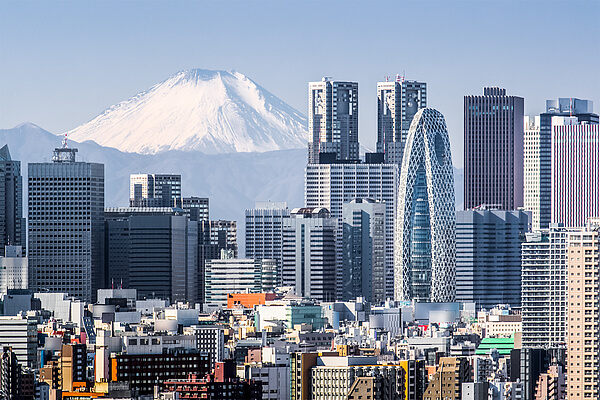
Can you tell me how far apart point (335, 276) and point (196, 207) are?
2169cm

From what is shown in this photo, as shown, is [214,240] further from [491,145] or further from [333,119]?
[491,145]

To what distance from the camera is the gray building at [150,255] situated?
6531 inches

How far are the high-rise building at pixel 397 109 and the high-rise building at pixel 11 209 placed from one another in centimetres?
4335

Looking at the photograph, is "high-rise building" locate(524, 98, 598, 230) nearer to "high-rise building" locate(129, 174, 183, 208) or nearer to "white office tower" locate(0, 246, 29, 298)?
"high-rise building" locate(129, 174, 183, 208)

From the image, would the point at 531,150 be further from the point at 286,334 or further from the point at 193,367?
the point at 193,367

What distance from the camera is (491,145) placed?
195 meters

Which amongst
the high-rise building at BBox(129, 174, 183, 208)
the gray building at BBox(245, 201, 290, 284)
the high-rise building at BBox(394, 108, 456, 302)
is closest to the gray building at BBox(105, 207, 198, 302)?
the gray building at BBox(245, 201, 290, 284)

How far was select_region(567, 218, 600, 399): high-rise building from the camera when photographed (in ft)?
270

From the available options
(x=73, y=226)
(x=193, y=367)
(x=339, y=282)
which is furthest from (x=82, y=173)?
(x=193, y=367)

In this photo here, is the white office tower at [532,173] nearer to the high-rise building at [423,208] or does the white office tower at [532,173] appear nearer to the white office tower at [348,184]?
the white office tower at [348,184]

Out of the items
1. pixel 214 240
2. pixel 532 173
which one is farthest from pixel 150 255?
pixel 532 173

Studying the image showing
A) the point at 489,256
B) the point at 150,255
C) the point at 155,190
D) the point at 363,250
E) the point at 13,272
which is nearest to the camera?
the point at 13,272

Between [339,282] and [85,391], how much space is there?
325 feet

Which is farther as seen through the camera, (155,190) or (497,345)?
(155,190)
